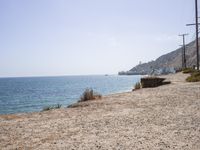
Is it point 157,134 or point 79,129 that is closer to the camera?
point 157,134

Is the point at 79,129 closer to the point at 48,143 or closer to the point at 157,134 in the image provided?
the point at 48,143

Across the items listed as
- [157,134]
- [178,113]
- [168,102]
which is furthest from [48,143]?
[168,102]

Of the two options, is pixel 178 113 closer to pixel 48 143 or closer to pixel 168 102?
pixel 168 102

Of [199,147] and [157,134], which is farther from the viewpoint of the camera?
[157,134]

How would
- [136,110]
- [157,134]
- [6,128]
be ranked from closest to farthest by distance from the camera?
[157,134]
[6,128]
[136,110]

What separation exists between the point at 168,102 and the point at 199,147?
9320 millimetres

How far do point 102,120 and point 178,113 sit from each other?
10.7 ft

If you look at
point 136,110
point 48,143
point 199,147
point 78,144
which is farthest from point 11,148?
point 136,110

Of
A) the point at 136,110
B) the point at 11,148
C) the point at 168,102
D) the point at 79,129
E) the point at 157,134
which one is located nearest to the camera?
the point at 11,148

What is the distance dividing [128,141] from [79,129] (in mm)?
2408

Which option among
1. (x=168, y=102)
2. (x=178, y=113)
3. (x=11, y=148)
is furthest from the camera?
(x=168, y=102)

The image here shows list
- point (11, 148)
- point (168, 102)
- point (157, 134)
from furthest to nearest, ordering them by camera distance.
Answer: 1. point (168, 102)
2. point (157, 134)
3. point (11, 148)

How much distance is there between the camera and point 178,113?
545 inches

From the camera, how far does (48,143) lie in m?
9.36
